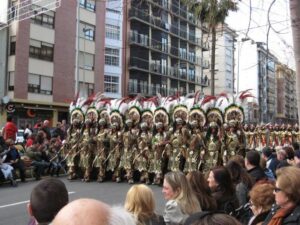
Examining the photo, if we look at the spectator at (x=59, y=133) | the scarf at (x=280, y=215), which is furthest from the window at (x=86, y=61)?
the scarf at (x=280, y=215)

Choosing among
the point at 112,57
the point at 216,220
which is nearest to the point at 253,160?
the point at 216,220

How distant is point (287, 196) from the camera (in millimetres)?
3695

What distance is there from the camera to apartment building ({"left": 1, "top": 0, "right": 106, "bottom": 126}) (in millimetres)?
33812

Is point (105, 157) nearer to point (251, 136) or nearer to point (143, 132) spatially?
point (143, 132)

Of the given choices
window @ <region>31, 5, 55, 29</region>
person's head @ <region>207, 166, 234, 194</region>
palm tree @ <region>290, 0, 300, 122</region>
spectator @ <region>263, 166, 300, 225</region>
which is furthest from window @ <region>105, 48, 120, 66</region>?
spectator @ <region>263, 166, 300, 225</region>

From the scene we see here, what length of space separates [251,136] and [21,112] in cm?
1732

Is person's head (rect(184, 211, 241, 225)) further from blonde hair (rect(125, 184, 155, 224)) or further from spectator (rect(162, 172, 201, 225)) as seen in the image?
spectator (rect(162, 172, 201, 225))

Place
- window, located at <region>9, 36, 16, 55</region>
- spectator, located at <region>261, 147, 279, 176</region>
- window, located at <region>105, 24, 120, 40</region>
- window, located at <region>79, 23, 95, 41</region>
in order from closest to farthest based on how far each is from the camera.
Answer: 1. spectator, located at <region>261, 147, 279, 176</region>
2. window, located at <region>9, 36, 16, 55</region>
3. window, located at <region>79, 23, 95, 41</region>
4. window, located at <region>105, 24, 120, 40</region>

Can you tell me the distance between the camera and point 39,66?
3575 centimetres

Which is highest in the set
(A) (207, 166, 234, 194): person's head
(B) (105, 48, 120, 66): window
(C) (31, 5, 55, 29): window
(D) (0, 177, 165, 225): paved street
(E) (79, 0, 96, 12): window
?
(E) (79, 0, 96, 12): window

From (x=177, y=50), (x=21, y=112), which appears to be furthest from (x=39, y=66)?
(x=177, y=50)

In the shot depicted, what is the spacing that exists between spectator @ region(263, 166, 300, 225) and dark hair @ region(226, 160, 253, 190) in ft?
5.27

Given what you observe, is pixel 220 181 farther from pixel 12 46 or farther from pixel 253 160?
pixel 12 46

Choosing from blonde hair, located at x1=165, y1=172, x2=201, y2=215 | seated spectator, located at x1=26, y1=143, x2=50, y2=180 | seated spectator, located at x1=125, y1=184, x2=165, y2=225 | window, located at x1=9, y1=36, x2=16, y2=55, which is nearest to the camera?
seated spectator, located at x1=125, y1=184, x2=165, y2=225
